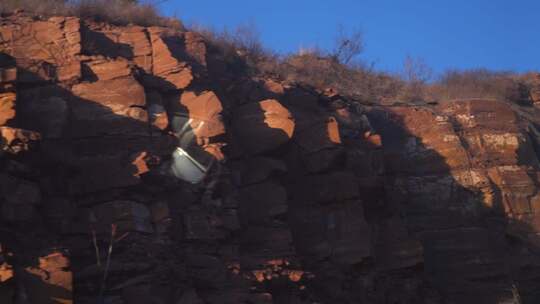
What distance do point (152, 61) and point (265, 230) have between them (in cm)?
408

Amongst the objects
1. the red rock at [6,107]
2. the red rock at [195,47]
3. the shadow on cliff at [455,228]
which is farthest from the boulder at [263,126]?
the red rock at [6,107]

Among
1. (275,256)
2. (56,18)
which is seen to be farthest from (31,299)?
(56,18)

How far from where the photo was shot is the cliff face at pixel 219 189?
33.2 feet

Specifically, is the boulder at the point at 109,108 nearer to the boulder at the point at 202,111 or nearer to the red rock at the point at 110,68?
the red rock at the point at 110,68

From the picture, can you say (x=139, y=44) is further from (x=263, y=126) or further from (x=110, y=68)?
(x=263, y=126)

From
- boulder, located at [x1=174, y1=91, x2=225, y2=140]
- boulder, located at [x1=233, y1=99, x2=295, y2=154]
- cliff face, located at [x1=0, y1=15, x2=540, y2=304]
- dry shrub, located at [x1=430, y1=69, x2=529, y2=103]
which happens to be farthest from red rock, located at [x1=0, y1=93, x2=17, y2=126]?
dry shrub, located at [x1=430, y1=69, x2=529, y2=103]

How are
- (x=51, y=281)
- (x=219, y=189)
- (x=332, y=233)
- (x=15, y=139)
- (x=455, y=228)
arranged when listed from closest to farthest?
(x=51, y=281) < (x=15, y=139) < (x=219, y=189) < (x=332, y=233) < (x=455, y=228)

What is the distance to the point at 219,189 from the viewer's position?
11875mm

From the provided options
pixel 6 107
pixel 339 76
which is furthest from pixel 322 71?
pixel 6 107

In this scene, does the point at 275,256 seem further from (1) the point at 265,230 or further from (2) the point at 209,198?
(2) the point at 209,198

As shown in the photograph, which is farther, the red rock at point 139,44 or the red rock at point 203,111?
the red rock at point 139,44

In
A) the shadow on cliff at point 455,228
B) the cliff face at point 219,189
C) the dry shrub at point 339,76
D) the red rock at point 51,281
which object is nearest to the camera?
the red rock at point 51,281

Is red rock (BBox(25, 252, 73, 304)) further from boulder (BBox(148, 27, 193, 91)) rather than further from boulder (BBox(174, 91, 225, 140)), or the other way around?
boulder (BBox(148, 27, 193, 91))

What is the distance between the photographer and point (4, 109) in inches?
417
